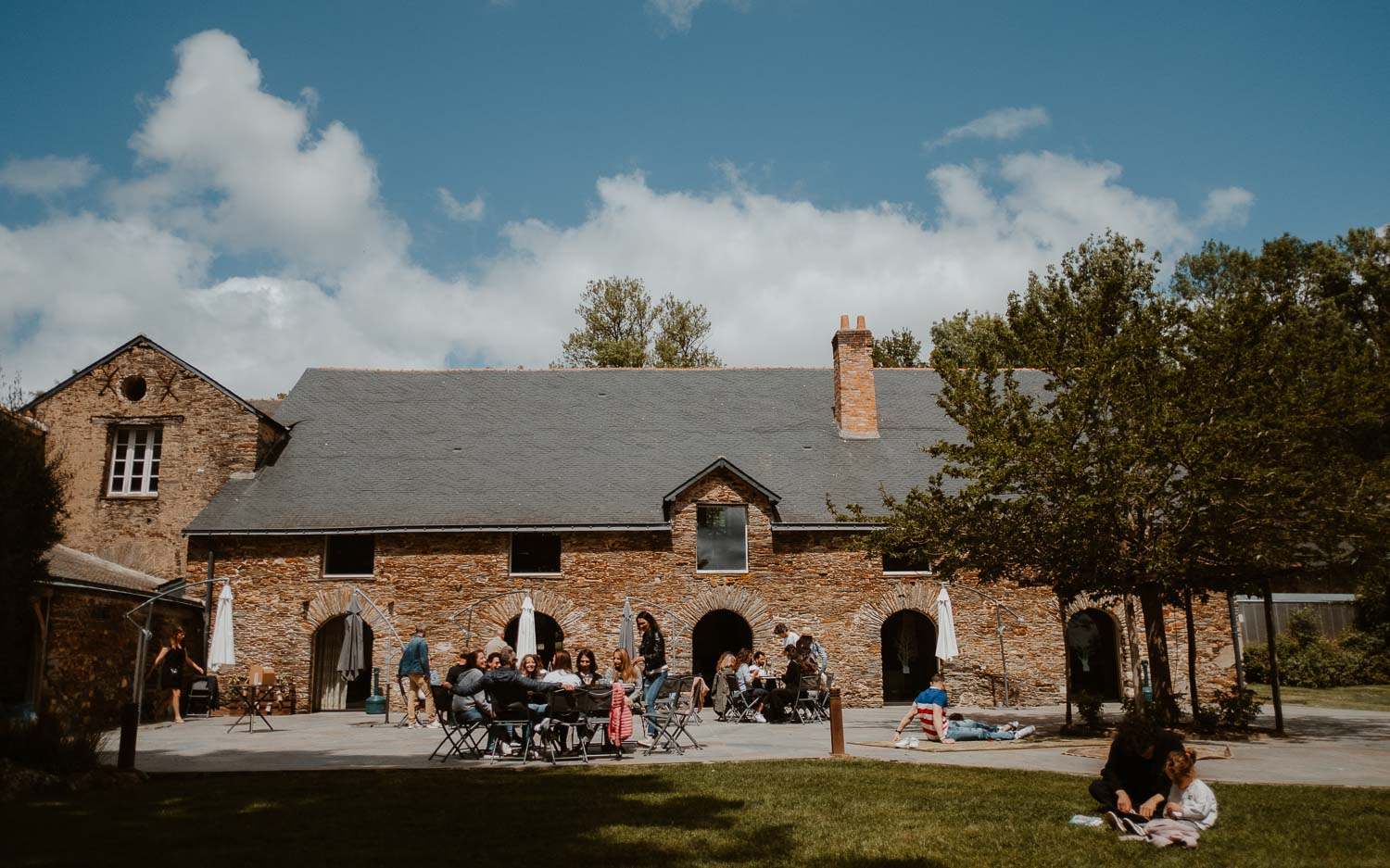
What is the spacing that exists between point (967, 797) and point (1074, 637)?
54.2 ft

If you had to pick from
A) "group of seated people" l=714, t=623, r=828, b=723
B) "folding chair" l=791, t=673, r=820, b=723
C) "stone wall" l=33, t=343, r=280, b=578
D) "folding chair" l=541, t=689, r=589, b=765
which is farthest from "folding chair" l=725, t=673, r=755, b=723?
"stone wall" l=33, t=343, r=280, b=578

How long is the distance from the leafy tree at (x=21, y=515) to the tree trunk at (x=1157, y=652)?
1405 centimetres

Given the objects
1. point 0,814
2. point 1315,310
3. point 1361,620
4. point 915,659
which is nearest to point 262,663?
point 0,814

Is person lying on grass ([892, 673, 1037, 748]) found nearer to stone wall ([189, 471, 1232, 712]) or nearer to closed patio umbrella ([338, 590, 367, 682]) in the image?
stone wall ([189, 471, 1232, 712])

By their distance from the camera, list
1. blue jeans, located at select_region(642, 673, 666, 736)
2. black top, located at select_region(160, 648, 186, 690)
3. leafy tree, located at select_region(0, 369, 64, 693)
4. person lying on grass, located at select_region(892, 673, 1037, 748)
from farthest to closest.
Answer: black top, located at select_region(160, 648, 186, 690) → blue jeans, located at select_region(642, 673, 666, 736) → person lying on grass, located at select_region(892, 673, 1037, 748) → leafy tree, located at select_region(0, 369, 64, 693)

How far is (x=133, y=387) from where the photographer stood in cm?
2259

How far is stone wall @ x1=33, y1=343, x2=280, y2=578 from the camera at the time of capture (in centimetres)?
2162

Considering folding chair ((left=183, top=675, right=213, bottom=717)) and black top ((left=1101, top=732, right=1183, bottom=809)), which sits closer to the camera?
black top ((left=1101, top=732, right=1183, bottom=809))

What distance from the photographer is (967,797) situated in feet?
29.0

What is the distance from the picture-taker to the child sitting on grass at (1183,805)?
23.5ft

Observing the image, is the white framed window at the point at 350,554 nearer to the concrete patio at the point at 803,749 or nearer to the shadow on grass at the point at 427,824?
the concrete patio at the point at 803,749

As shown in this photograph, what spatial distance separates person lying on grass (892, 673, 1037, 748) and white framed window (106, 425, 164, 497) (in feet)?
56.0

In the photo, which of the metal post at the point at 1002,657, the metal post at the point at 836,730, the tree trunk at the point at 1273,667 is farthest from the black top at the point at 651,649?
the tree trunk at the point at 1273,667

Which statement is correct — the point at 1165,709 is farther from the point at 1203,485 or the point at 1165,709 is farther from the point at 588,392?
the point at 588,392
